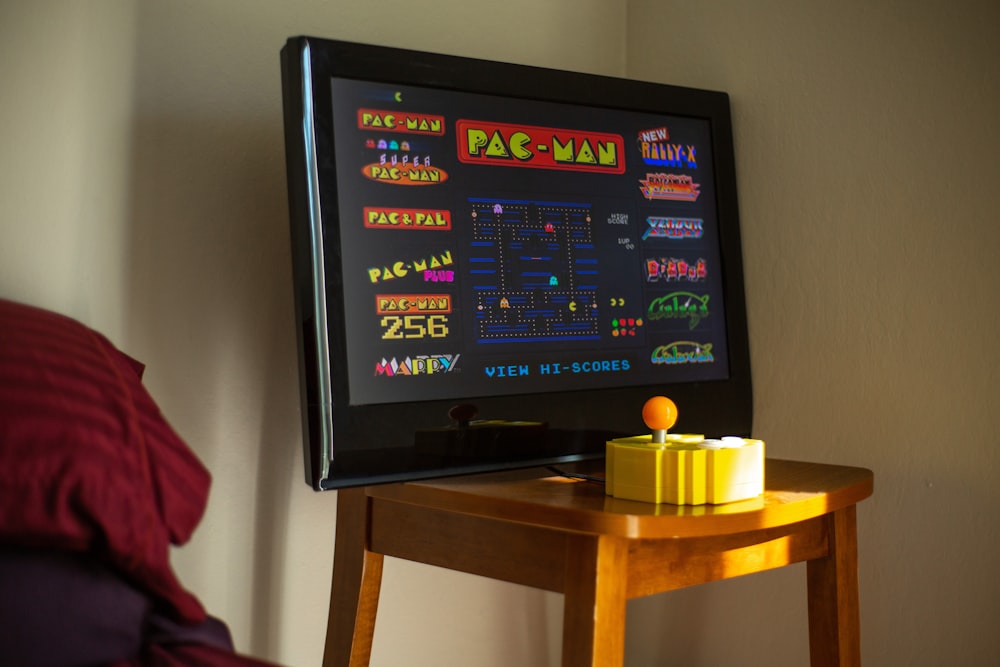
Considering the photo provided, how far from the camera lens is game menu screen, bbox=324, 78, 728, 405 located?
117cm

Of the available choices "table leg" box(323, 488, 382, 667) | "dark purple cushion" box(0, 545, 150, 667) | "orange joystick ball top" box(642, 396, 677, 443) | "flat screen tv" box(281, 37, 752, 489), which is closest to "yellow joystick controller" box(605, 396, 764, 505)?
"orange joystick ball top" box(642, 396, 677, 443)

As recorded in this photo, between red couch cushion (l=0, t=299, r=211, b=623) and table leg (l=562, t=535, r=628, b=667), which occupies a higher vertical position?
red couch cushion (l=0, t=299, r=211, b=623)

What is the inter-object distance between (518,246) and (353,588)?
50cm

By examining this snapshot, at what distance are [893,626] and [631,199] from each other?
73cm

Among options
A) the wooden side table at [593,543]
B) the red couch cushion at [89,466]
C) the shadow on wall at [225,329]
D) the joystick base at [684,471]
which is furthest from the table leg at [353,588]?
the red couch cushion at [89,466]

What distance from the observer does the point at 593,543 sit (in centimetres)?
98

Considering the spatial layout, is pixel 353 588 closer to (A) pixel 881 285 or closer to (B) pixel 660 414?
(B) pixel 660 414

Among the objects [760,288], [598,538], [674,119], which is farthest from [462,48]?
[598,538]

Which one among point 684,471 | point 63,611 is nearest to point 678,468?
point 684,471

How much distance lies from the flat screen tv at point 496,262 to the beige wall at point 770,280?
0.15 meters

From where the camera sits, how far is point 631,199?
138 centimetres

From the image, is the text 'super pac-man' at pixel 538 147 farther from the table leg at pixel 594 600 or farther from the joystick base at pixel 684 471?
the table leg at pixel 594 600

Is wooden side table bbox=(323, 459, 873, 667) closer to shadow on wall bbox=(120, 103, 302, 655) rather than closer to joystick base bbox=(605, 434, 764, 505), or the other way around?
joystick base bbox=(605, 434, 764, 505)

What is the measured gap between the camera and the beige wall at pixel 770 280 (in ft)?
4.37
